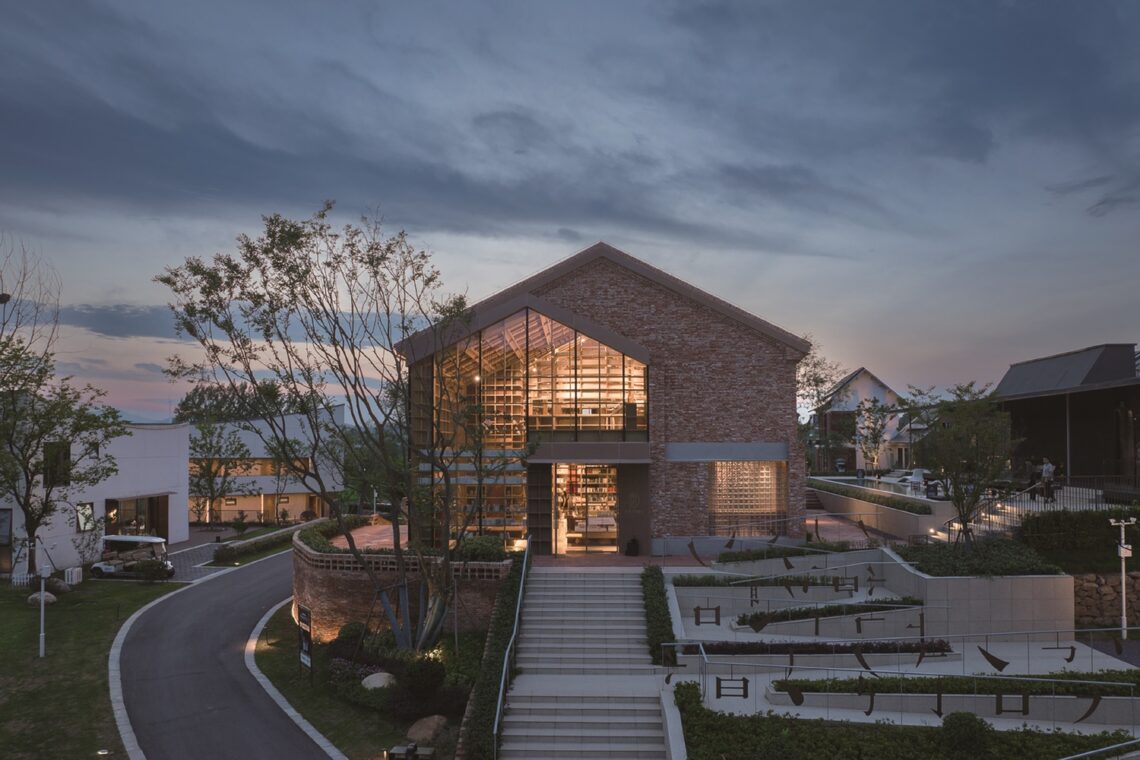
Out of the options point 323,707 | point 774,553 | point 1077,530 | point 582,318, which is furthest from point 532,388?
point 1077,530

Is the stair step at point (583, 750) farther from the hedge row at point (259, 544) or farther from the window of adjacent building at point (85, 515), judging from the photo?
the window of adjacent building at point (85, 515)

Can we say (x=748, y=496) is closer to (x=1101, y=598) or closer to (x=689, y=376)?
(x=689, y=376)

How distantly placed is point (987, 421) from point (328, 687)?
23.5 m

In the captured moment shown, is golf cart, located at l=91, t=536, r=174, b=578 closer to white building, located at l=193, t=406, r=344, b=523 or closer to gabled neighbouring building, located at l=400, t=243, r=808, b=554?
gabled neighbouring building, located at l=400, t=243, r=808, b=554

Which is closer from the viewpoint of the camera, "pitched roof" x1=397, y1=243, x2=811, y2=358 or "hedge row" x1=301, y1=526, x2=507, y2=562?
"hedge row" x1=301, y1=526, x2=507, y2=562

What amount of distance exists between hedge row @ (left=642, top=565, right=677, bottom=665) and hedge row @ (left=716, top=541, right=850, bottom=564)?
2981 millimetres

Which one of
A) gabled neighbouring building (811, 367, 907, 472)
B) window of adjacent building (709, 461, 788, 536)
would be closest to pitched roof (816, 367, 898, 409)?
gabled neighbouring building (811, 367, 907, 472)

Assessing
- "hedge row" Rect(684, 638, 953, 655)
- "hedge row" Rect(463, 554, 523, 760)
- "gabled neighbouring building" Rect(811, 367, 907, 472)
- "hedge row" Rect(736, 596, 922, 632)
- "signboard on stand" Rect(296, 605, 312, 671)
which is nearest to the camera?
"hedge row" Rect(463, 554, 523, 760)

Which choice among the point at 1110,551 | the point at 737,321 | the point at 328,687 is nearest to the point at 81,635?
the point at 328,687

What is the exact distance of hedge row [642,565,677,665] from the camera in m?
20.9

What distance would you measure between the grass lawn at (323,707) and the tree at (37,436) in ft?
50.9

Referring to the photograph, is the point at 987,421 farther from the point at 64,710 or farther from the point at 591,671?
the point at 64,710

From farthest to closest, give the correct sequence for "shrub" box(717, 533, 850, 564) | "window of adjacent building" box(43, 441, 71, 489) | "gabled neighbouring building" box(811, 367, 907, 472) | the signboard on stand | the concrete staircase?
"gabled neighbouring building" box(811, 367, 907, 472) → "window of adjacent building" box(43, 441, 71, 489) → "shrub" box(717, 533, 850, 564) → the signboard on stand → the concrete staircase

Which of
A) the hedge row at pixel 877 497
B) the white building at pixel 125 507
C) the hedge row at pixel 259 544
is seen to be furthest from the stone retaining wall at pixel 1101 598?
the white building at pixel 125 507
